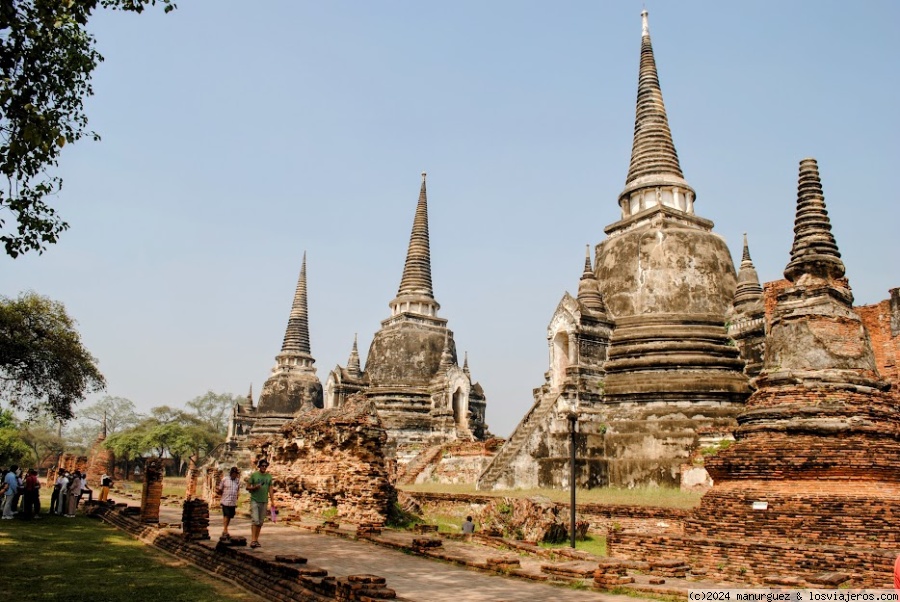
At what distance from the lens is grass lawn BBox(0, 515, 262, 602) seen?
7.71m

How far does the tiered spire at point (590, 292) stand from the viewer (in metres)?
23.4

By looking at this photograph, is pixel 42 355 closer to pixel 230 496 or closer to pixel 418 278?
pixel 230 496

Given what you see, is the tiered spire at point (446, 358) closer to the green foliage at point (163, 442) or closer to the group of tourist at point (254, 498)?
the green foliage at point (163, 442)

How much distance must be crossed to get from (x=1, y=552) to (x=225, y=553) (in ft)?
11.0

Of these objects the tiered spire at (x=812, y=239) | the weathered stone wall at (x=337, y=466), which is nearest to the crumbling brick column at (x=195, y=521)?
the weathered stone wall at (x=337, y=466)

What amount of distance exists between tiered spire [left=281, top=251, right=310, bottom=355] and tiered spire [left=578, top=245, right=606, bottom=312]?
92.8 feet

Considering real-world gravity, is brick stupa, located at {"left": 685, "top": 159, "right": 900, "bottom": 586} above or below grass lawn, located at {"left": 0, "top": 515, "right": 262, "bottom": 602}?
above

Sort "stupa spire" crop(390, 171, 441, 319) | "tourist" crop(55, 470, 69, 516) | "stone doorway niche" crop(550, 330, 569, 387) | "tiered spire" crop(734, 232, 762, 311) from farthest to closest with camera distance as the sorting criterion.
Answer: "stupa spire" crop(390, 171, 441, 319)
"stone doorway niche" crop(550, 330, 569, 387)
"tiered spire" crop(734, 232, 762, 311)
"tourist" crop(55, 470, 69, 516)

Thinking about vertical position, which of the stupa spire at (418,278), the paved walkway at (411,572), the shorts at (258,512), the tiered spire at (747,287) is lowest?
the paved walkway at (411,572)

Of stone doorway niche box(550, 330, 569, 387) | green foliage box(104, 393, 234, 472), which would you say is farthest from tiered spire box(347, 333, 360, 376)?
stone doorway niche box(550, 330, 569, 387)

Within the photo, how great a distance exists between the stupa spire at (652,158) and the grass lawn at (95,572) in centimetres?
1879

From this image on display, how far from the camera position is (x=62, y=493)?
17516 mm

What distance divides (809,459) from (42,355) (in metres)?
21.2

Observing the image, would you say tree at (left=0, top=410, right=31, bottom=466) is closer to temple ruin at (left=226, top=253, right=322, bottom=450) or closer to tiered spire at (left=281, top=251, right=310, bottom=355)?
temple ruin at (left=226, top=253, right=322, bottom=450)
